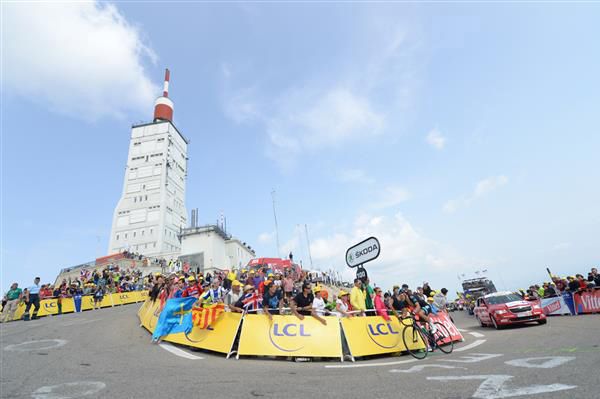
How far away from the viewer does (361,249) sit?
33.7ft

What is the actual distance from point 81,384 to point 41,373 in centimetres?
149

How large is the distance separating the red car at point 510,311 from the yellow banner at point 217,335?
35.1ft

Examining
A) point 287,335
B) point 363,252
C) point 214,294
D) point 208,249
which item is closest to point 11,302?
point 214,294

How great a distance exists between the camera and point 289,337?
7797mm

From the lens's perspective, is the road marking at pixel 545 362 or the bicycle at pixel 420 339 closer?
the road marking at pixel 545 362

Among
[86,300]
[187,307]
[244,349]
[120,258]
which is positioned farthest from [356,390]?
[120,258]

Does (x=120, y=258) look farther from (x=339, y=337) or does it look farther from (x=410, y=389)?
(x=410, y=389)

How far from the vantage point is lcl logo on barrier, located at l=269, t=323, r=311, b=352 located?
25.0 ft

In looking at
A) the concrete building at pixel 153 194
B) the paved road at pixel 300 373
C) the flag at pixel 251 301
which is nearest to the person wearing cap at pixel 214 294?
the flag at pixel 251 301

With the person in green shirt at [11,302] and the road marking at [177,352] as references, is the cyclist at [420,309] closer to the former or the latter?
the road marking at [177,352]

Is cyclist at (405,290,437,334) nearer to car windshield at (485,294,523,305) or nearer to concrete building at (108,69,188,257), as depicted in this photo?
car windshield at (485,294,523,305)

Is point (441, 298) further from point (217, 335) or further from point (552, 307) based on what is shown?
point (217, 335)

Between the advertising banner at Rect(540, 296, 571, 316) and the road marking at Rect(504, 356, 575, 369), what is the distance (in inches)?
516

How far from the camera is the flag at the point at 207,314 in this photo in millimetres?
8711
